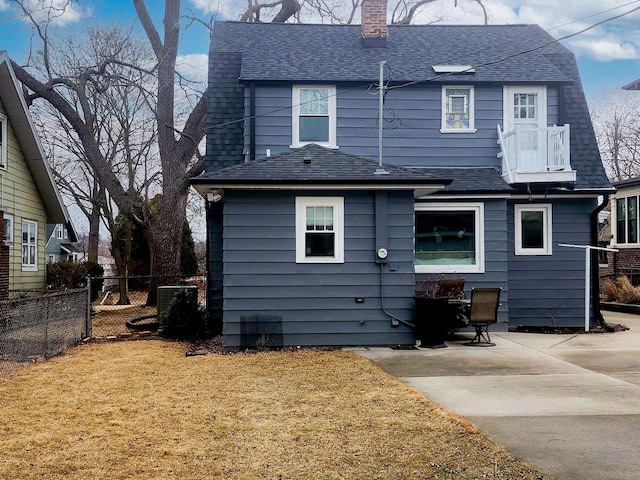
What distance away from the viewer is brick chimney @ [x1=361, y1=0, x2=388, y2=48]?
15703mm

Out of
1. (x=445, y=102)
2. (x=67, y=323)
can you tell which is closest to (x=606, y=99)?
(x=445, y=102)

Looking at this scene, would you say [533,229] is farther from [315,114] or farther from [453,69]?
[315,114]

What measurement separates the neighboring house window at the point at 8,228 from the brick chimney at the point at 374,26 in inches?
407

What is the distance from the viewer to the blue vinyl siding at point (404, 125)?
547 inches

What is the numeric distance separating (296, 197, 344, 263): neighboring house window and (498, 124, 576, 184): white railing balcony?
459 cm

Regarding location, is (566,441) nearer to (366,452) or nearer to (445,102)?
(366,452)

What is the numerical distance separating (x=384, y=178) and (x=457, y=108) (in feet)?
16.1

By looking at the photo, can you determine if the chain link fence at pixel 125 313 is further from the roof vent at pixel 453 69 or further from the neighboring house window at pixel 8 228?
the roof vent at pixel 453 69

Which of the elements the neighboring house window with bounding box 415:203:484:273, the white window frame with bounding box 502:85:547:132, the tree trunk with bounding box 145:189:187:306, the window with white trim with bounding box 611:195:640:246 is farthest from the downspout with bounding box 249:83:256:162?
the window with white trim with bounding box 611:195:640:246

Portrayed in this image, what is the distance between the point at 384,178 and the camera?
33.5 ft

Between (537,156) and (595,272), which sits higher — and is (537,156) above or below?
above

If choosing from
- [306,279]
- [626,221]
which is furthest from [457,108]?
[626,221]

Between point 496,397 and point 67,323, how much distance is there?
8.33m

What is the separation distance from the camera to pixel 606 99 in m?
43.1
